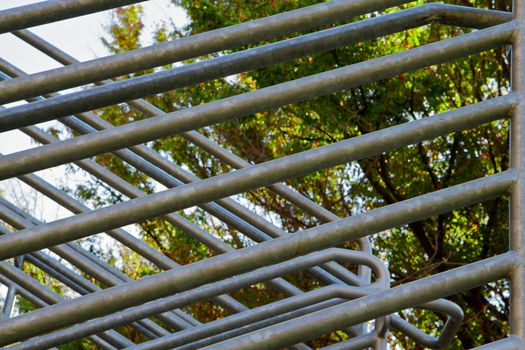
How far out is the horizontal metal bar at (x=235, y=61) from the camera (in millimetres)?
978

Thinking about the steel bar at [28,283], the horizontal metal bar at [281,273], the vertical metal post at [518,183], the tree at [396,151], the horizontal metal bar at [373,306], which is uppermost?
the tree at [396,151]

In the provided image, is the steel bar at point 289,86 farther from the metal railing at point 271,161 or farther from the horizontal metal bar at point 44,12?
the horizontal metal bar at point 44,12

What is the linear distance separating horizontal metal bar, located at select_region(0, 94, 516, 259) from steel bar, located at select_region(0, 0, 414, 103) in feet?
0.53

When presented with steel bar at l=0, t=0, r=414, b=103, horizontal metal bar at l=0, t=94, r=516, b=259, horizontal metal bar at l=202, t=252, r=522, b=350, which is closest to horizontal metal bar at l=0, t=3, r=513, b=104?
steel bar at l=0, t=0, r=414, b=103

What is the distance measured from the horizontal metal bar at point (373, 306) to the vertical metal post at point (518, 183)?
20mm

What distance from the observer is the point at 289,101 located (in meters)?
1.01

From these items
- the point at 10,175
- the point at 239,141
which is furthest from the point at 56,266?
the point at 239,141

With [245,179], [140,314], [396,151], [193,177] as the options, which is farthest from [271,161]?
[396,151]

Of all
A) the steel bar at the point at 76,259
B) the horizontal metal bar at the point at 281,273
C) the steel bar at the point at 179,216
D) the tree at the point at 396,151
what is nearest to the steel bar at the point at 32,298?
the steel bar at the point at 76,259

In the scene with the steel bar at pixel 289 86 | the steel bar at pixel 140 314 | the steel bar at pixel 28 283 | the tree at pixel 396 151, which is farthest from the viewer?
the tree at pixel 396 151

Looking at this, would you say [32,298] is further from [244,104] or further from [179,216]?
[244,104]

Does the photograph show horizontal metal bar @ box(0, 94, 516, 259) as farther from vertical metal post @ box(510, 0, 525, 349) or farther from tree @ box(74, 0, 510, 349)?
tree @ box(74, 0, 510, 349)

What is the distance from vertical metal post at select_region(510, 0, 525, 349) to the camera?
3.12 feet

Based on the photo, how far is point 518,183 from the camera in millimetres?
998
